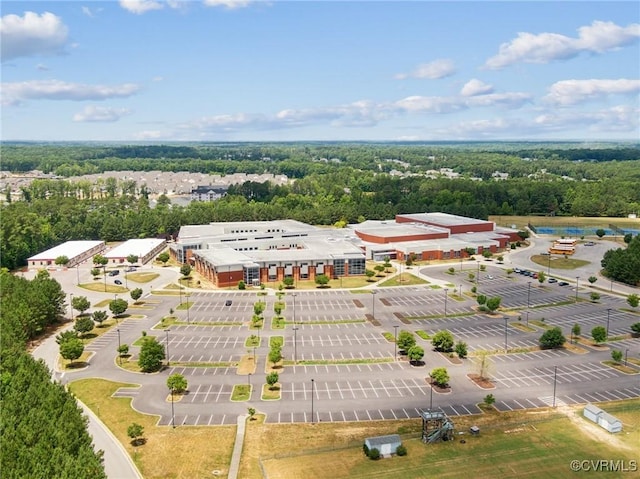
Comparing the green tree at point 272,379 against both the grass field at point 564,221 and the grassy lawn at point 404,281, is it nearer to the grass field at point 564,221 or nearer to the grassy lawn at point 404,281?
the grassy lawn at point 404,281

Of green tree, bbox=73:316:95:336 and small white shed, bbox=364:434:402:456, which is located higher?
green tree, bbox=73:316:95:336

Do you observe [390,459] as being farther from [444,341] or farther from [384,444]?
[444,341]

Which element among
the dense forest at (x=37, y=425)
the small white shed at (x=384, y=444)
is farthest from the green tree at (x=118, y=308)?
the small white shed at (x=384, y=444)

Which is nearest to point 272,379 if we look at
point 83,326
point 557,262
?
point 83,326

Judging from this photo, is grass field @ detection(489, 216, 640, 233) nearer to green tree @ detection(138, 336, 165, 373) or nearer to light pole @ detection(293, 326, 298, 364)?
light pole @ detection(293, 326, 298, 364)

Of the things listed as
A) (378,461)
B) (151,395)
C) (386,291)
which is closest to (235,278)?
(386,291)

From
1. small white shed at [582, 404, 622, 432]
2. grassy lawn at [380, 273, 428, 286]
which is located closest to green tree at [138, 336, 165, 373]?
small white shed at [582, 404, 622, 432]
